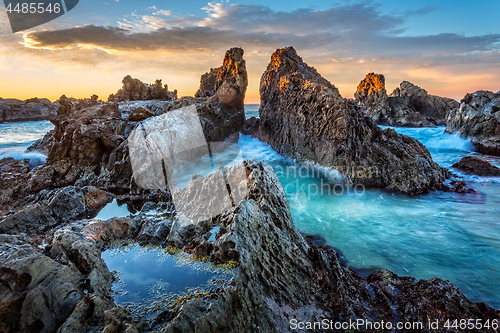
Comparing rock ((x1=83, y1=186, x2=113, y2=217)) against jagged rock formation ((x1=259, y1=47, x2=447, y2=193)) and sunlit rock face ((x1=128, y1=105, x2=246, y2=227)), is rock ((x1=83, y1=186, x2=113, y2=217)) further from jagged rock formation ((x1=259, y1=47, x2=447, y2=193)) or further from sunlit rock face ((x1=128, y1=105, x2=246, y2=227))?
jagged rock formation ((x1=259, y1=47, x2=447, y2=193))

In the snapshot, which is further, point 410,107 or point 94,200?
point 410,107

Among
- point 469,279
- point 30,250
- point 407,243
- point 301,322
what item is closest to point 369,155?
point 407,243

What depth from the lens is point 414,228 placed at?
10188 mm

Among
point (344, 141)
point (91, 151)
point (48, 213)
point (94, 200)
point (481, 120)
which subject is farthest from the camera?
point (481, 120)

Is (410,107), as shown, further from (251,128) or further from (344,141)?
(344,141)

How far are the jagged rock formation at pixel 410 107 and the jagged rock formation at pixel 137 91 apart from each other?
3529cm

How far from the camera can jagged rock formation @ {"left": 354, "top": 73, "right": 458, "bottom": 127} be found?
41.5 meters

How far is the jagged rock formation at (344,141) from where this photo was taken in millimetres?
13930

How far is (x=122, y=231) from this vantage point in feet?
20.8

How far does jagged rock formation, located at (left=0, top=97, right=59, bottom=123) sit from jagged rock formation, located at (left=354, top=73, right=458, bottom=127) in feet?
234

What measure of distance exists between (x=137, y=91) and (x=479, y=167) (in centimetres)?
4000

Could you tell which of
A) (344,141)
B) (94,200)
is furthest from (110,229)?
(344,141)

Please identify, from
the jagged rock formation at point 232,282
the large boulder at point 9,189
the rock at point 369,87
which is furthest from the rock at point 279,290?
the rock at point 369,87

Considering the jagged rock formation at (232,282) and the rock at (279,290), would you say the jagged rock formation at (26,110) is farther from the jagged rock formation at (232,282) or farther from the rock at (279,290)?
the rock at (279,290)
